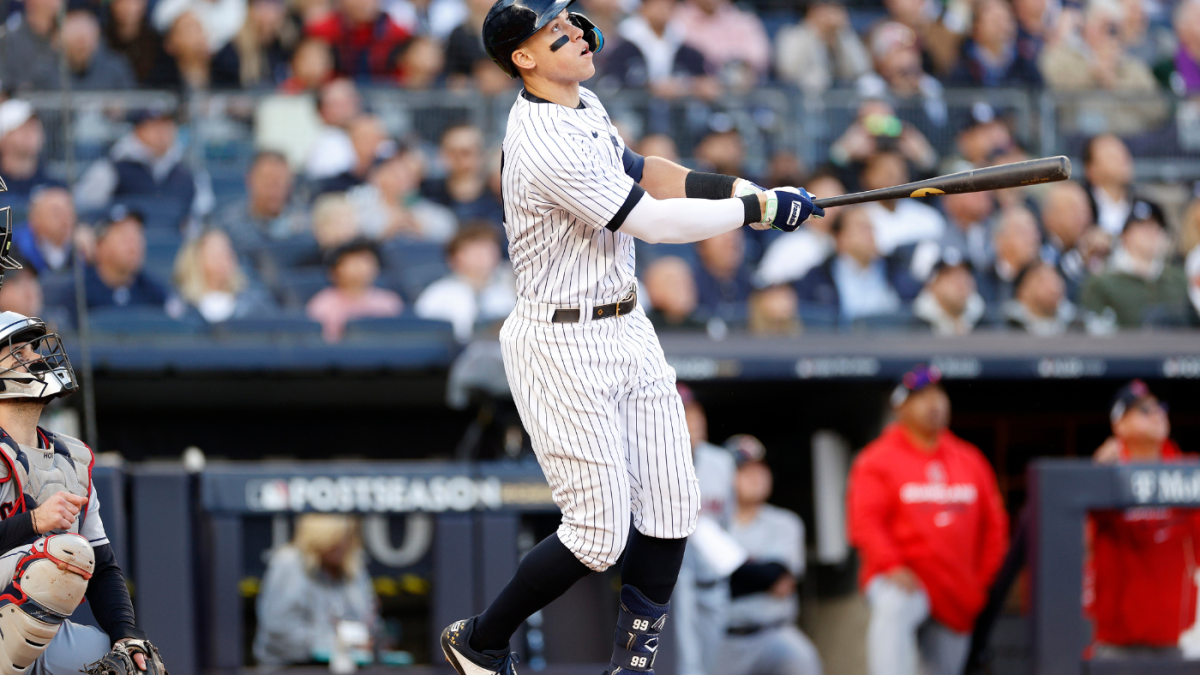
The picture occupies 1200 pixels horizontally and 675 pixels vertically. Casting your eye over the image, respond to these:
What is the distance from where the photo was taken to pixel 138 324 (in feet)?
19.7

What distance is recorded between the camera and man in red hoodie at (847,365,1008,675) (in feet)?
17.5

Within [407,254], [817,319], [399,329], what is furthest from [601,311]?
[407,254]

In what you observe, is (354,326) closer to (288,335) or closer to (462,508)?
(288,335)

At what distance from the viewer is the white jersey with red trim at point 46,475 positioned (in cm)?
281

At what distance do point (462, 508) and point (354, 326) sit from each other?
1.58m

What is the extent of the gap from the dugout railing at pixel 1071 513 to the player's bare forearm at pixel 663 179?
7.87 feet

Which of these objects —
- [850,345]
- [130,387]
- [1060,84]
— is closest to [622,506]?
[850,345]

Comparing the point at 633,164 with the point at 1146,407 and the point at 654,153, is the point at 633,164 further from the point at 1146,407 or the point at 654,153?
the point at 654,153

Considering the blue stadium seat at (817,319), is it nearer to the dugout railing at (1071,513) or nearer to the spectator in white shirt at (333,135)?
the dugout railing at (1071,513)

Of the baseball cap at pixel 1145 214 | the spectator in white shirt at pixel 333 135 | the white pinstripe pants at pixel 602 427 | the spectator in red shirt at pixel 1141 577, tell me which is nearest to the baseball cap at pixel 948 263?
the baseball cap at pixel 1145 214

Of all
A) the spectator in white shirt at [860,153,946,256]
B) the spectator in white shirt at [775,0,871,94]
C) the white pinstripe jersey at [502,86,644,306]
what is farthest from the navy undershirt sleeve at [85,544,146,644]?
the spectator in white shirt at [775,0,871,94]

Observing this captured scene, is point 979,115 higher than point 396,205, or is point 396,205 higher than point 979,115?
point 979,115

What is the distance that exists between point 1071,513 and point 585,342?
9.06ft

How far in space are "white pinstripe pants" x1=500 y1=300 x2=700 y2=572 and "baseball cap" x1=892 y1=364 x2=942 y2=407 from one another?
8.86 ft
